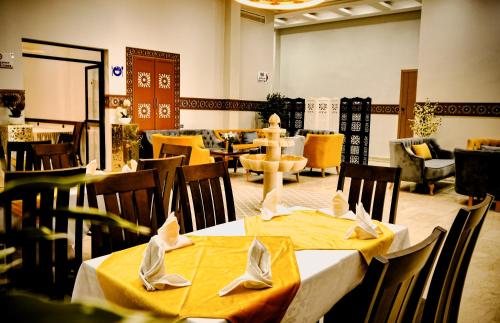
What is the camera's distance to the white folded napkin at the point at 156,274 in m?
1.47

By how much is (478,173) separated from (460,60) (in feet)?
12.2

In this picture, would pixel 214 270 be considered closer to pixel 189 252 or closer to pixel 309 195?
pixel 189 252

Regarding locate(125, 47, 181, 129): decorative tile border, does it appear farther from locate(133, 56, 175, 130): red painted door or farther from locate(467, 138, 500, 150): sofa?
locate(467, 138, 500, 150): sofa

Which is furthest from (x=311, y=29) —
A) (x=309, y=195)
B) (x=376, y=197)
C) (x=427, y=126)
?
(x=376, y=197)

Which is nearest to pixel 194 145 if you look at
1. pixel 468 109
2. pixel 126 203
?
pixel 126 203

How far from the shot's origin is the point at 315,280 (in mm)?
1650

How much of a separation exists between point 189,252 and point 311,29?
1195 centimetres

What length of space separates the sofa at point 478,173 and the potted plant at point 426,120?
2993 mm

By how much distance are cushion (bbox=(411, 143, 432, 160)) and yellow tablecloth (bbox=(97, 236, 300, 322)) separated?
620cm

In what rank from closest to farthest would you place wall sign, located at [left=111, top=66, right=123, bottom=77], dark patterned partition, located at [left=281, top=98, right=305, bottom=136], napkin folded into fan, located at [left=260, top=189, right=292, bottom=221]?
napkin folded into fan, located at [left=260, top=189, right=292, bottom=221], wall sign, located at [left=111, top=66, right=123, bottom=77], dark patterned partition, located at [left=281, top=98, right=305, bottom=136]

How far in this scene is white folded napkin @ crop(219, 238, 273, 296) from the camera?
1.47m

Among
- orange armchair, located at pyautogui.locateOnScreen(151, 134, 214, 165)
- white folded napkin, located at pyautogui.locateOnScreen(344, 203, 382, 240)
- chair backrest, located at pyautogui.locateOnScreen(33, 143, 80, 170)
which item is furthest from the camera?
orange armchair, located at pyautogui.locateOnScreen(151, 134, 214, 165)

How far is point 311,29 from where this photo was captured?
12797 millimetres

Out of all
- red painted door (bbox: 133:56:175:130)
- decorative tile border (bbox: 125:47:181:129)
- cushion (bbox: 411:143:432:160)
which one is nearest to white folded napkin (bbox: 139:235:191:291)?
cushion (bbox: 411:143:432:160)
